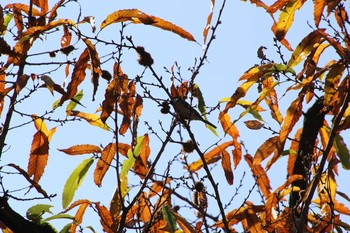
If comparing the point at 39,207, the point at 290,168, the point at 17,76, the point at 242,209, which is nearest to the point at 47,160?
the point at 39,207

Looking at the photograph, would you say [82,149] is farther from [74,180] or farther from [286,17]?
[286,17]

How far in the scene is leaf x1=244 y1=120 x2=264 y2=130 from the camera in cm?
251

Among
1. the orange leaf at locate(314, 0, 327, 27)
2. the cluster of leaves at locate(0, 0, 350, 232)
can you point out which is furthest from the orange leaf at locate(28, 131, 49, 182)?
the orange leaf at locate(314, 0, 327, 27)

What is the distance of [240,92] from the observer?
91.7 inches

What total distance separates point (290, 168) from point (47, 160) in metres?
1.06

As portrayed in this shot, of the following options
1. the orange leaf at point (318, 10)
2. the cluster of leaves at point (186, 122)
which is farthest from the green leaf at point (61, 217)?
the orange leaf at point (318, 10)

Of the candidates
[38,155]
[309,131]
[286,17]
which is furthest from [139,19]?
[309,131]

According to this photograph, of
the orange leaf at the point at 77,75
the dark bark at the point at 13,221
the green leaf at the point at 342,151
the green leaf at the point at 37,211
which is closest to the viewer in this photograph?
the dark bark at the point at 13,221

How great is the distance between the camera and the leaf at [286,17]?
229cm

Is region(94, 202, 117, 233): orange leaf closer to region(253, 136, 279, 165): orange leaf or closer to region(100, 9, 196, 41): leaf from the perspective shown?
region(253, 136, 279, 165): orange leaf

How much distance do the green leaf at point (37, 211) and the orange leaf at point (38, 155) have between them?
0.35 ft

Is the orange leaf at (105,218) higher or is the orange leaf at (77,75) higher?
the orange leaf at (77,75)

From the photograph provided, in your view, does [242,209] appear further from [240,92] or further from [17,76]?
[17,76]

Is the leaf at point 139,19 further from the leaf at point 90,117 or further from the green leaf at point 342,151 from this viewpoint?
the green leaf at point 342,151
